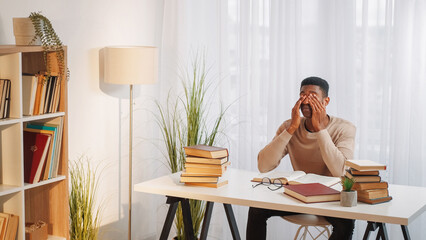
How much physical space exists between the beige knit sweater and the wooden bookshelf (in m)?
1.21

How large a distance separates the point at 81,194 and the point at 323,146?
1.56m

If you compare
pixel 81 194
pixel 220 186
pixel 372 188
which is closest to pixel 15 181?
pixel 81 194

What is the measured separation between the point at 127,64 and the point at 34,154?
38.5 inches

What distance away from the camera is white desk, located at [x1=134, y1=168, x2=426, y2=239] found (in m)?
2.69

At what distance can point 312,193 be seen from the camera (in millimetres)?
2865

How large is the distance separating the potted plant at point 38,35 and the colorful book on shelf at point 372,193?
5.43 feet

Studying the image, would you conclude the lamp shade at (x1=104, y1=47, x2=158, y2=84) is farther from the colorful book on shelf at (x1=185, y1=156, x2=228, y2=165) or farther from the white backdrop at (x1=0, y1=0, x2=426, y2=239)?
the colorful book on shelf at (x1=185, y1=156, x2=228, y2=165)

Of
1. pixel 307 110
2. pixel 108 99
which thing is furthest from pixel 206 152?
pixel 108 99

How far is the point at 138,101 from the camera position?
451 cm

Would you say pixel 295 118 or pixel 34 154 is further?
pixel 295 118

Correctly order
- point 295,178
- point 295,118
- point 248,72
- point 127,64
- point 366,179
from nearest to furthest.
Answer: point 366,179
point 295,178
point 295,118
point 127,64
point 248,72

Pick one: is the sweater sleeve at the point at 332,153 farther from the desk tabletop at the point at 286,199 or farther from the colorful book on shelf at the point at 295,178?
the desk tabletop at the point at 286,199

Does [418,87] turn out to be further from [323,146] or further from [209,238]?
[209,238]

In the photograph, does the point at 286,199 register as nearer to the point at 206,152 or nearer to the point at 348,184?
the point at 348,184
